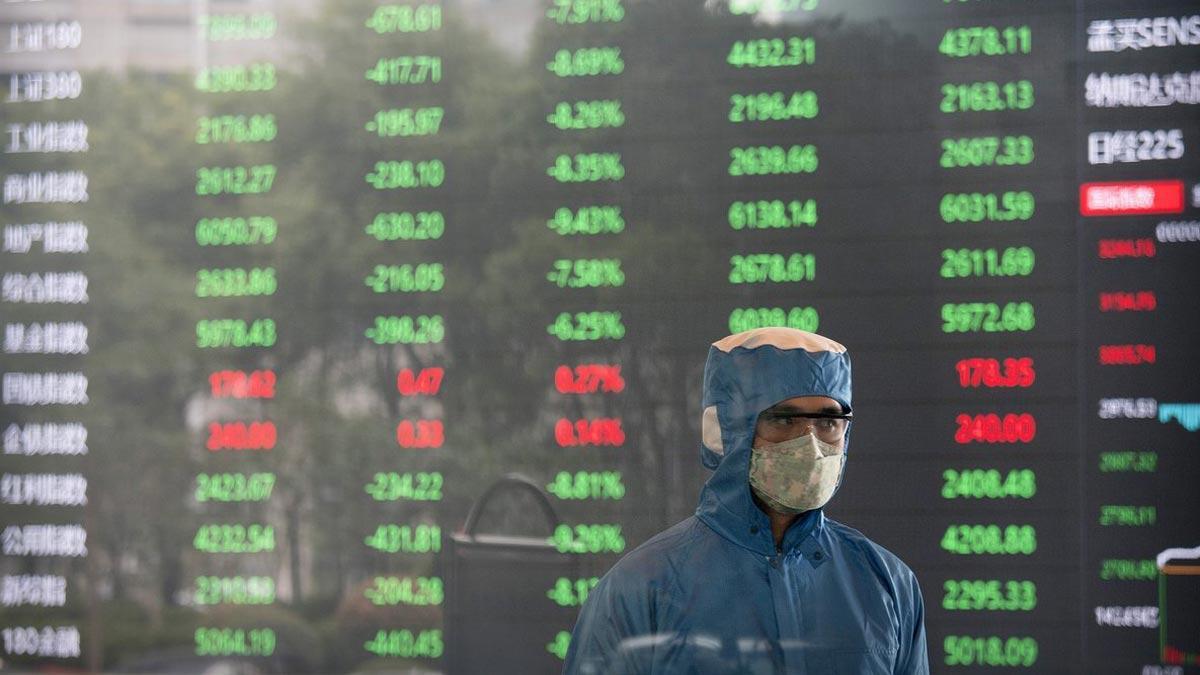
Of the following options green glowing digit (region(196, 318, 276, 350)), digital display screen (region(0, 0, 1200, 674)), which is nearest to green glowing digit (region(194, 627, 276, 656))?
digital display screen (region(0, 0, 1200, 674))

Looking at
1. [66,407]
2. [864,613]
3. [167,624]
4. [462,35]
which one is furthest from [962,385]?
[66,407]

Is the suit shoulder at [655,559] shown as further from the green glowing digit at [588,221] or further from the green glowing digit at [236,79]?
the green glowing digit at [236,79]

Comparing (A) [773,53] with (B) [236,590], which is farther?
(B) [236,590]

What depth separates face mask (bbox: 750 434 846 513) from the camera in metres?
1.59

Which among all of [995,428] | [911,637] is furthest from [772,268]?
[911,637]

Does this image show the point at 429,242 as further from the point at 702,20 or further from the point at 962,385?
the point at 962,385

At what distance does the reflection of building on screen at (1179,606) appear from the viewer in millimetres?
2465

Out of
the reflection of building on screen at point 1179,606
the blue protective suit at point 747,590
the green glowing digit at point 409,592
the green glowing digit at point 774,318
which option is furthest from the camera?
the green glowing digit at point 409,592

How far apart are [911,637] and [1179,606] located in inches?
43.1

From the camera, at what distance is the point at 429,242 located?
271cm

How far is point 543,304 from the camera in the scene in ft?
8.76

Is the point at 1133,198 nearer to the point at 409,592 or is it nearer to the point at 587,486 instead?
the point at 587,486

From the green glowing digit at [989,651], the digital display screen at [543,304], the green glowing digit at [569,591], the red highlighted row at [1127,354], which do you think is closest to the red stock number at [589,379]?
the digital display screen at [543,304]

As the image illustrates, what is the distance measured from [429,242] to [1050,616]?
56.4 inches
